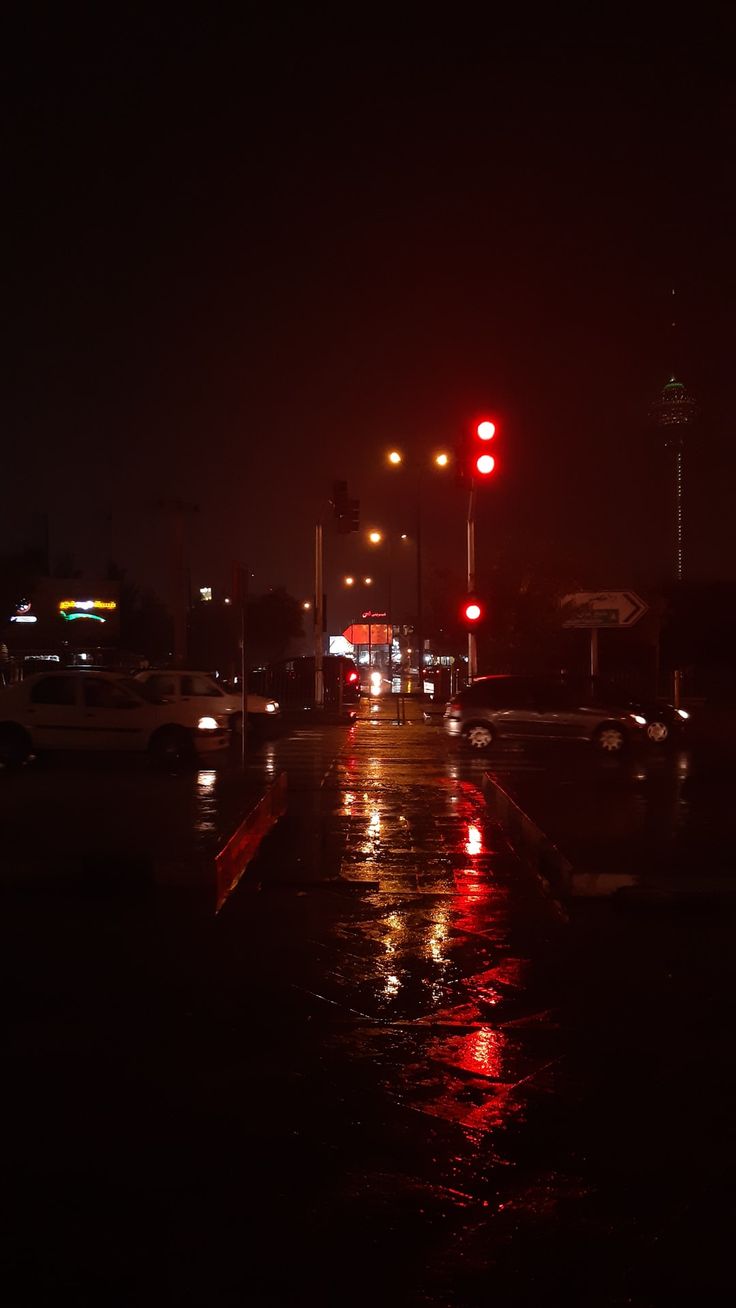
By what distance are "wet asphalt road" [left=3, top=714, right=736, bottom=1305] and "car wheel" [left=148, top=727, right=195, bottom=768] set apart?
1004 centimetres

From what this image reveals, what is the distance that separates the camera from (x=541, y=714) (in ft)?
82.6

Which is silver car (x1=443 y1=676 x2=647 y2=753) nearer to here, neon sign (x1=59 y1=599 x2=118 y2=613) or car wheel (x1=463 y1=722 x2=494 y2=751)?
car wheel (x1=463 y1=722 x2=494 y2=751)

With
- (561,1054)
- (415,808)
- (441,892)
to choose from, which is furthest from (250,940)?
(415,808)

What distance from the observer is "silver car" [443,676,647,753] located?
24.9 m

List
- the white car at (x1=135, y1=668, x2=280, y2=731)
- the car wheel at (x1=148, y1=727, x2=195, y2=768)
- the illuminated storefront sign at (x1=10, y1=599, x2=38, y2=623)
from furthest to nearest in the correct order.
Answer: the illuminated storefront sign at (x1=10, y1=599, x2=38, y2=623) < the white car at (x1=135, y1=668, x2=280, y2=731) < the car wheel at (x1=148, y1=727, x2=195, y2=768)

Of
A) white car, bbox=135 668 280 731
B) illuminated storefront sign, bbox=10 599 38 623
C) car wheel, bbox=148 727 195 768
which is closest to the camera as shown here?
car wheel, bbox=148 727 195 768

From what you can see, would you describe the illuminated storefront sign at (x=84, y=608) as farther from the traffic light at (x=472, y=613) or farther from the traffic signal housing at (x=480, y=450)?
the traffic signal housing at (x=480, y=450)

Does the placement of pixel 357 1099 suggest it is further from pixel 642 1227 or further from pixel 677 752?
pixel 677 752

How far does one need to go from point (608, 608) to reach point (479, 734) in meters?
8.01

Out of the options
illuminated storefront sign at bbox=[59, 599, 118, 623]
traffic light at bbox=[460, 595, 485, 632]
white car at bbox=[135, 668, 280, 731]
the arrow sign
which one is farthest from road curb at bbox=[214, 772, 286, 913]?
illuminated storefront sign at bbox=[59, 599, 118, 623]

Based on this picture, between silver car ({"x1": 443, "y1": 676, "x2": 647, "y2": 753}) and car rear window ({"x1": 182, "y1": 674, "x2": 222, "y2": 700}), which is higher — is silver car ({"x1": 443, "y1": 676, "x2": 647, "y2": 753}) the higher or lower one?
the lower one

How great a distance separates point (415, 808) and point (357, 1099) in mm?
10482

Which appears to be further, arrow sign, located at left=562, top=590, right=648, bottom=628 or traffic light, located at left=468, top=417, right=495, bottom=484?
arrow sign, located at left=562, top=590, right=648, bottom=628

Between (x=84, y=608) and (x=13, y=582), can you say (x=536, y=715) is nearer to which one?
(x=13, y=582)
